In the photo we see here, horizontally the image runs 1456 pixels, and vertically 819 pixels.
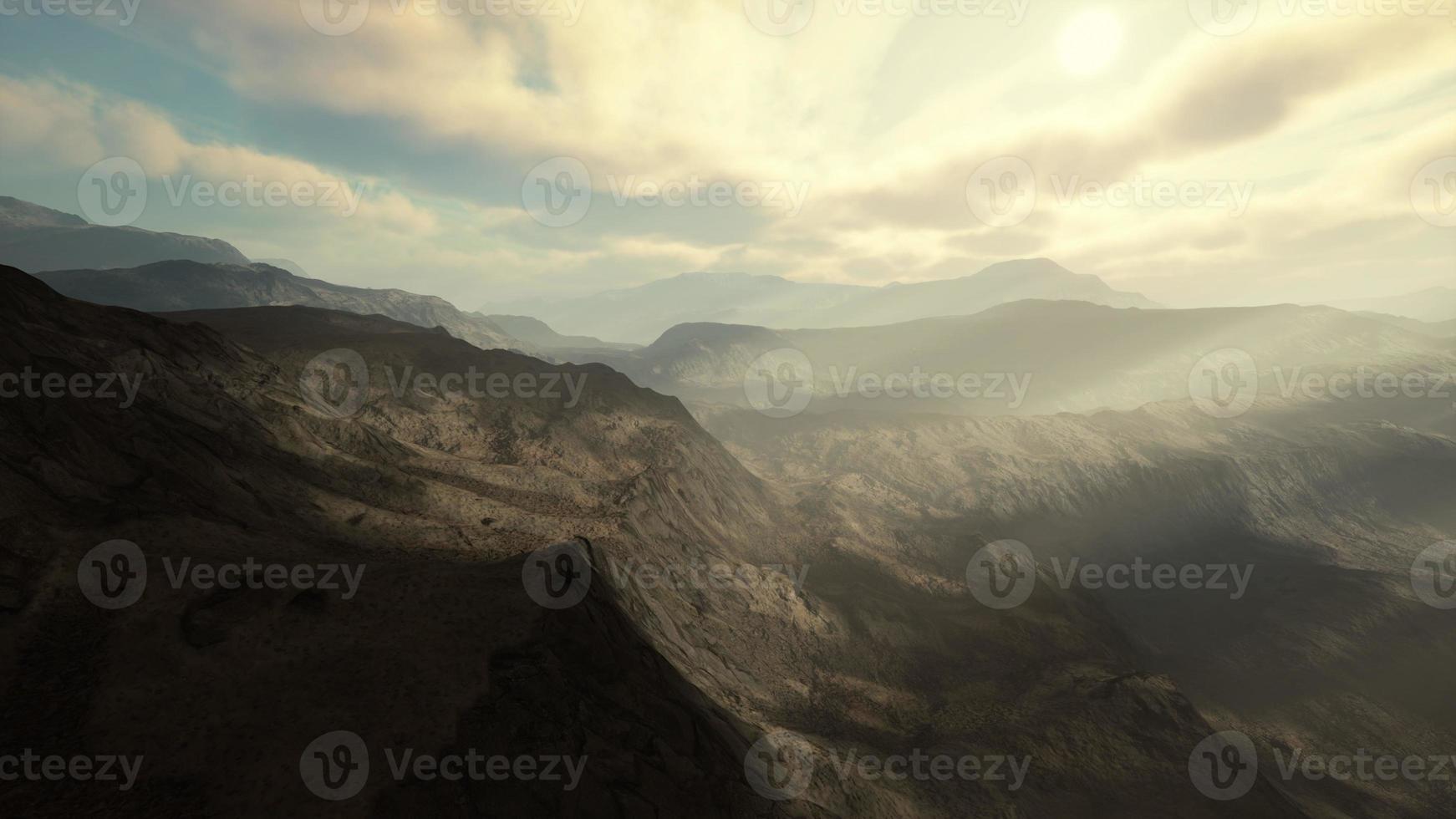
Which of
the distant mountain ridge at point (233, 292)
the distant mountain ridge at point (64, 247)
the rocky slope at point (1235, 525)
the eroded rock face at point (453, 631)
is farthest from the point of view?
the distant mountain ridge at point (64, 247)

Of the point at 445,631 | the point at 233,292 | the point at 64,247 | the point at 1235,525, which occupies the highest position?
the point at 64,247

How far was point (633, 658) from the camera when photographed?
18.7 metres

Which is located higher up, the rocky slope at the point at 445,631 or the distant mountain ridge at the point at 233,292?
the distant mountain ridge at the point at 233,292

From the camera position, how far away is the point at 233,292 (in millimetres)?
131625

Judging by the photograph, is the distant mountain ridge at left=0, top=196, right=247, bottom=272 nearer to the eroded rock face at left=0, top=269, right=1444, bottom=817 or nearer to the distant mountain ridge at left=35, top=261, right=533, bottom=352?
the distant mountain ridge at left=35, top=261, right=533, bottom=352

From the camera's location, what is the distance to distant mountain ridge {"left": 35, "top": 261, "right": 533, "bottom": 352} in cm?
11331

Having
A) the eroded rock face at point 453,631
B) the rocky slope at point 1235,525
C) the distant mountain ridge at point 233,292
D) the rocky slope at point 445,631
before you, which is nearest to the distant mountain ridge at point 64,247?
the distant mountain ridge at point 233,292

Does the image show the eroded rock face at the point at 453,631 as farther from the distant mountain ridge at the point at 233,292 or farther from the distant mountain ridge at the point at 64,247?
the distant mountain ridge at the point at 64,247

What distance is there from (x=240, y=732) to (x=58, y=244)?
27814 cm

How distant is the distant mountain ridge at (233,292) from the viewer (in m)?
113

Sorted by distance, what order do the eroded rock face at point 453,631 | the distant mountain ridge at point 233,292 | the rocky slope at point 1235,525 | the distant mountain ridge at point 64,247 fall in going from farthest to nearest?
the distant mountain ridge at point 64,247 → the distant mountain ridge at point 233,292 → the rocky slope at point 1235,525 → the eroded rock face at point 453,631

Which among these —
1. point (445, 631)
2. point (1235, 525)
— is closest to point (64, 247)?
point (445, 631)

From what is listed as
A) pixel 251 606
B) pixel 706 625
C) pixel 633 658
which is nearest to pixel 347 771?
pixel 251 606

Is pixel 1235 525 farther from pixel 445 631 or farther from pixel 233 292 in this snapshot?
pixel 233 292
